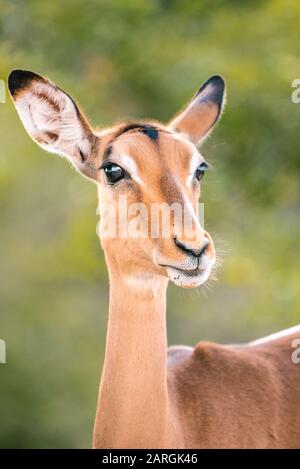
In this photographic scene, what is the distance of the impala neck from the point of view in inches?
207

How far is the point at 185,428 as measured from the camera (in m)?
5.62

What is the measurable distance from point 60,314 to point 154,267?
40.6 ft

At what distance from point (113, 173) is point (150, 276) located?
1.67 feet

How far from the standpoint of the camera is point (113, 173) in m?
5.31

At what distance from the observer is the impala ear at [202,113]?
5.82 metres

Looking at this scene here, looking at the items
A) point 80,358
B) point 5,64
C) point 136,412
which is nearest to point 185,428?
point 136,412

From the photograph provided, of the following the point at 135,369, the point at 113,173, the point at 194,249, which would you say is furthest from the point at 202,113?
the point at 135,369

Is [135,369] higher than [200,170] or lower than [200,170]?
lower

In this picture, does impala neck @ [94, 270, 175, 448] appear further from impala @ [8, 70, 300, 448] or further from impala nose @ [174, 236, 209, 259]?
impala nose @ [174, 236, 209, 259]

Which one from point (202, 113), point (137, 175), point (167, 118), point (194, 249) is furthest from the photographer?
point (167, 118)

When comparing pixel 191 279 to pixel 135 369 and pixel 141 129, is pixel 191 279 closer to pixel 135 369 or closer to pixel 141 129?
pixel 135 369

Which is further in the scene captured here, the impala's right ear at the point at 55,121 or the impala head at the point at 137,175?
the impala's right ear at the point at 55,121

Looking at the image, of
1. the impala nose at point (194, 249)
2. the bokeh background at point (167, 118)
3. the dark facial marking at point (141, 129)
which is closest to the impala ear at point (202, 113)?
the dark facial marking at point (141, 129)

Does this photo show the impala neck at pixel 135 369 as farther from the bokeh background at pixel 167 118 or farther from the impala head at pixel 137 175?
the bokeh background at pixel 167 118
